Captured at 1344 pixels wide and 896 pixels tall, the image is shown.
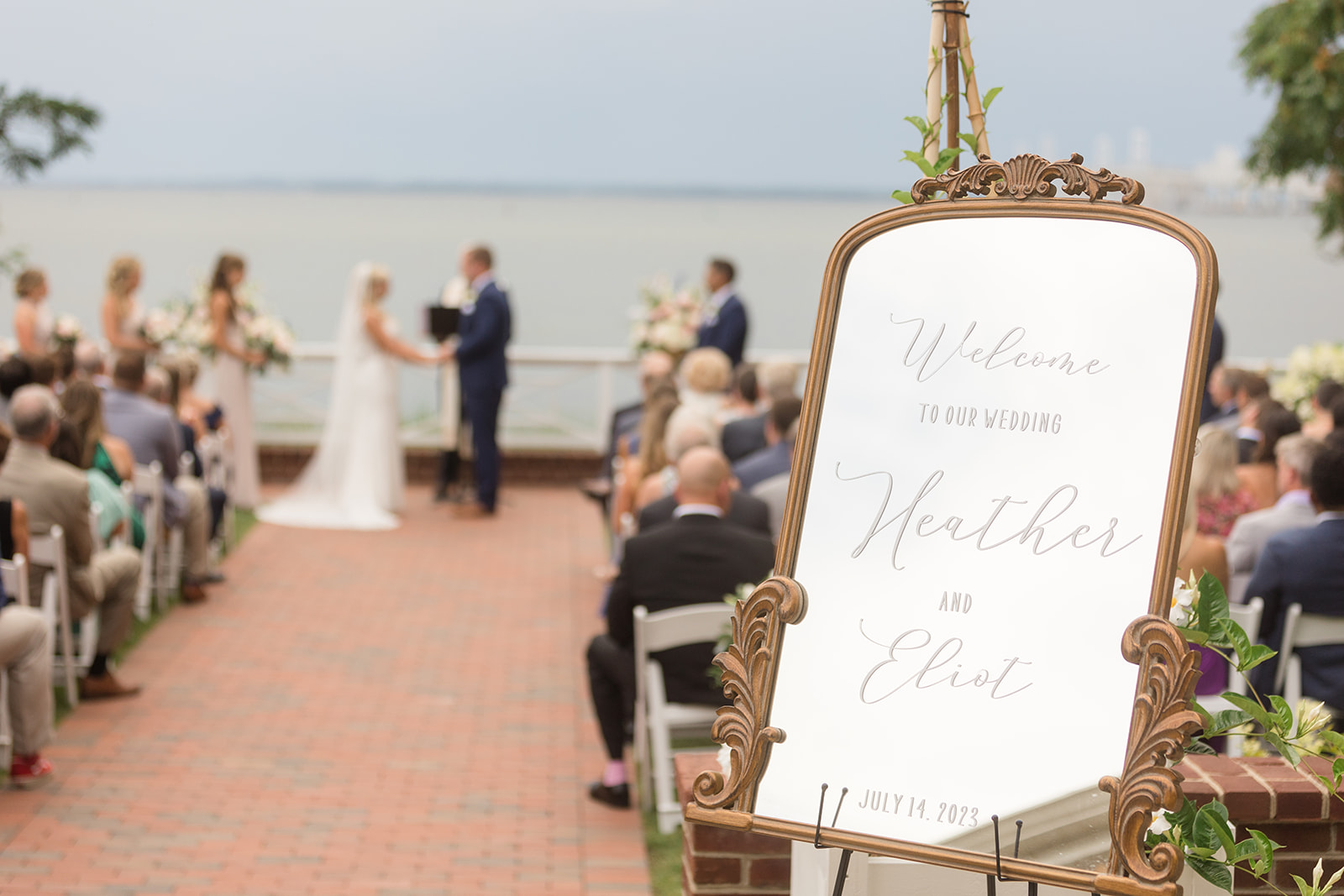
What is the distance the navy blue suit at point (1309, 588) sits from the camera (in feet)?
17.2

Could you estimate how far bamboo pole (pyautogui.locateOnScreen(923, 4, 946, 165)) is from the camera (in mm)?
2781

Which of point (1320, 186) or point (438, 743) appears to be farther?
point (1320, 186)

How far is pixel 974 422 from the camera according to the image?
2387mm

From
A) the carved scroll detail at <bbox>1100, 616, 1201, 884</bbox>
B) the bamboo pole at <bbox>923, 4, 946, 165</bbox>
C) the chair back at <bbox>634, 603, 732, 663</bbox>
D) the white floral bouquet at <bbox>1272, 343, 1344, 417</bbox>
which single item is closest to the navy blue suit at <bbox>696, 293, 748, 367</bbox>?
the white floral bouquet at <bbox>1272, 343, 1344, 417</bbox>

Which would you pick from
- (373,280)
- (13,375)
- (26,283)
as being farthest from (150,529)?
(373,280)

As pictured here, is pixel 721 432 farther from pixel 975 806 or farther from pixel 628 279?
pixel 628 279

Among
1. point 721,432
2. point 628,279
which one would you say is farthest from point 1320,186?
point 628,279

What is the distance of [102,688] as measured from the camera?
267 inches

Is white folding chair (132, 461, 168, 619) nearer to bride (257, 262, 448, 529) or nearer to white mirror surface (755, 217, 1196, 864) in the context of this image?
bride (257, 262, 448, 529)

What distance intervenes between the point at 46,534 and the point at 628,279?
6971 cm

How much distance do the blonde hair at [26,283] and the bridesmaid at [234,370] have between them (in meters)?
1.40

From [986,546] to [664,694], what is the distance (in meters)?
3.36

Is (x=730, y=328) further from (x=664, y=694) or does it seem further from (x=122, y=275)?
(x=664, y=694)

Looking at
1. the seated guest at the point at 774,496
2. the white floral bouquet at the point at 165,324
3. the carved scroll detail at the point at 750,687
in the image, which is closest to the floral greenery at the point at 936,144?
the carved scroll detail at the point at 750,687
